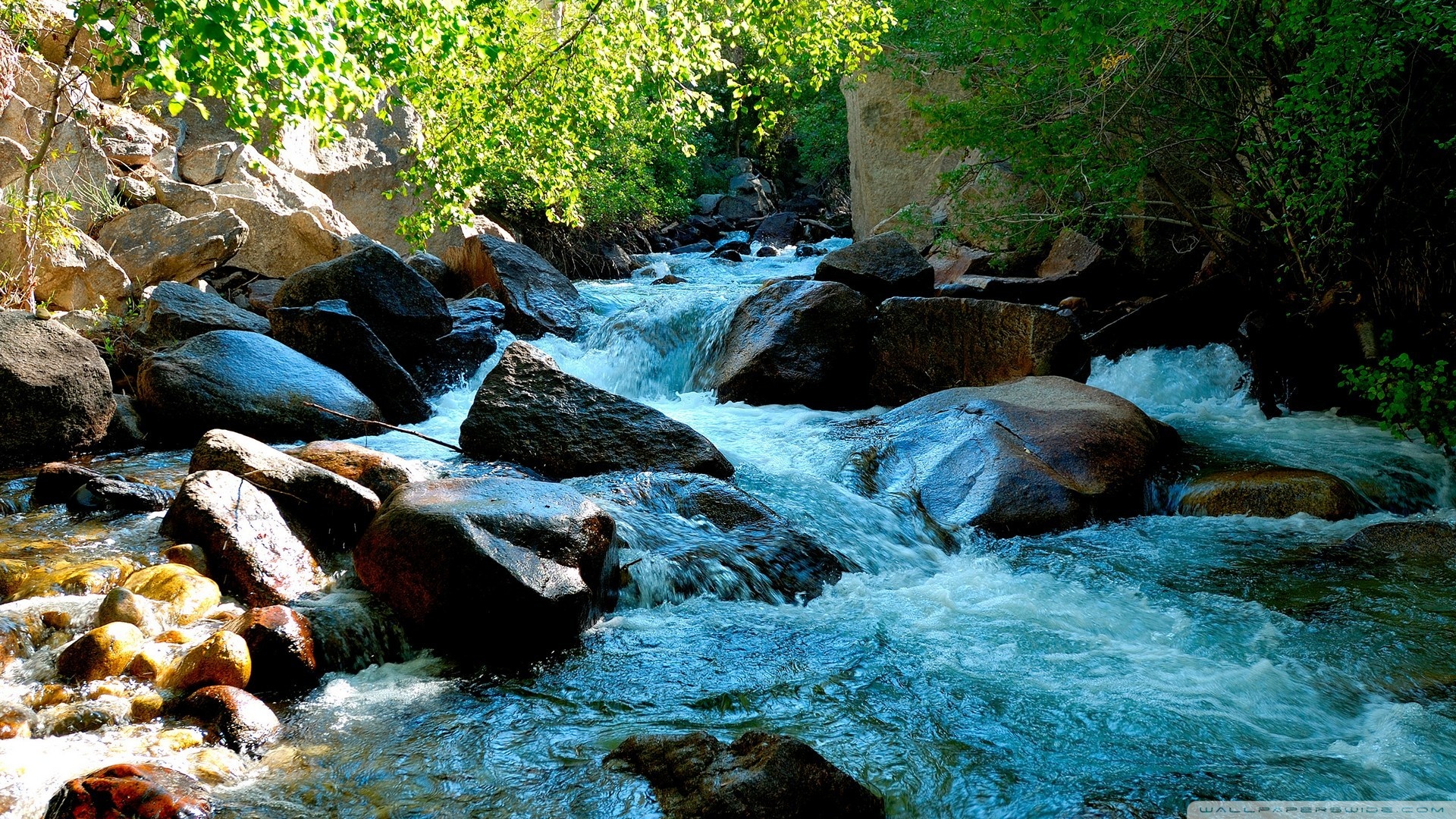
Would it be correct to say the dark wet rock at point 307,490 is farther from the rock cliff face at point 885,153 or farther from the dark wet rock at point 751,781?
the rock cliff face at point 885,153

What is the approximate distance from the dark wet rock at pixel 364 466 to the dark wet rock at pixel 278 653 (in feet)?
5.49

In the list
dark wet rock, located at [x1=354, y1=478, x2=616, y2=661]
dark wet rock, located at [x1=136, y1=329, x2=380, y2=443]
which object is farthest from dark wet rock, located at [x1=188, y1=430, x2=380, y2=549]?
dark wet rock, located at [x1=136, y1=329, x2=380, y2=443]

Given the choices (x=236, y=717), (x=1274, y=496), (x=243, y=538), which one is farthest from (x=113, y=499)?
(x=1274, y=496)

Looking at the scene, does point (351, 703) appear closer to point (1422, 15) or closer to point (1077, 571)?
point (1077, 571)

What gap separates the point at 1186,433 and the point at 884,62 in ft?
25.4

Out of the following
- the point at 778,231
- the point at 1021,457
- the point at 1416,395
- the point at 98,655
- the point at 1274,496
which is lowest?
the point at 98,655

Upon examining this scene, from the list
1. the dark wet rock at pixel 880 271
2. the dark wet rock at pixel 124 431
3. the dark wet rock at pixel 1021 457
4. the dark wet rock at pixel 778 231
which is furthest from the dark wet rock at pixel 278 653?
the dark wet rock at pixel 778 231

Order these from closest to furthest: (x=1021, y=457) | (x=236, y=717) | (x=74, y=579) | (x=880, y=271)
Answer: (x=236, y=717) < (x=74, y=579) < (x=1021, y=457) < (x=880, y=271)

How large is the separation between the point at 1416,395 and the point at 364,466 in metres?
7.34

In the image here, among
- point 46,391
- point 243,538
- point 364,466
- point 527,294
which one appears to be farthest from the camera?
point 527,294

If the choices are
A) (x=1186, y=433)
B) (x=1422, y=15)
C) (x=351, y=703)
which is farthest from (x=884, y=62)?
(x=351, y=703)

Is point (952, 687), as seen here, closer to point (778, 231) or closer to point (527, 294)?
point (527, 294)

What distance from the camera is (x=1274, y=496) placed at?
21.6 ft

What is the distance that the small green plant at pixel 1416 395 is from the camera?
6.62 m
